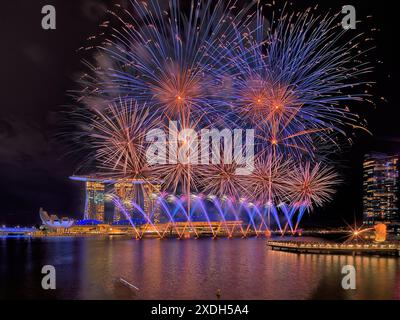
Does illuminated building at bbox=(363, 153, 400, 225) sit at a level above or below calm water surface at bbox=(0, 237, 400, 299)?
above

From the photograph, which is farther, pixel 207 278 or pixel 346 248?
pixel 346 248

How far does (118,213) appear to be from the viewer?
598ft

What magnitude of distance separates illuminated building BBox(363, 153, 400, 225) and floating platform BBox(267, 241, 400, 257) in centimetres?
9849

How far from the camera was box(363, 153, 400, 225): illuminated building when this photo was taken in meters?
148

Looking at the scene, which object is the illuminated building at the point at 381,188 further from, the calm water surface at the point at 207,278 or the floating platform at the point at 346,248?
the calm water surface at the point at 207,278

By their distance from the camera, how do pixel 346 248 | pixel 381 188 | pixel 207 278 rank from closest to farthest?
pixel 207 278
pixel 346 248
pixel 381 188

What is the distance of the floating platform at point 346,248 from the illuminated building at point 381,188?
323 ft

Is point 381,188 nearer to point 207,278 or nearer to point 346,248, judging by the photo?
point 346,248

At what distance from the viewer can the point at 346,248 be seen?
177 feet

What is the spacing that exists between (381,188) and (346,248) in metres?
110

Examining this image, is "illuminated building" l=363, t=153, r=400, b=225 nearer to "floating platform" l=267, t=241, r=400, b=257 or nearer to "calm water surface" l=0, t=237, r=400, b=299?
"floating platform" l=267, t=241, r=400, b=257

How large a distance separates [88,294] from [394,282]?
22.8 metres

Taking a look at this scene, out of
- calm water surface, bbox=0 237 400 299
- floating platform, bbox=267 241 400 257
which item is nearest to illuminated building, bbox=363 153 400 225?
floating platform, bbox=267 241 400 257

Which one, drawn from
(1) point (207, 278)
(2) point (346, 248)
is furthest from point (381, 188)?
(1) point (207, 278)
